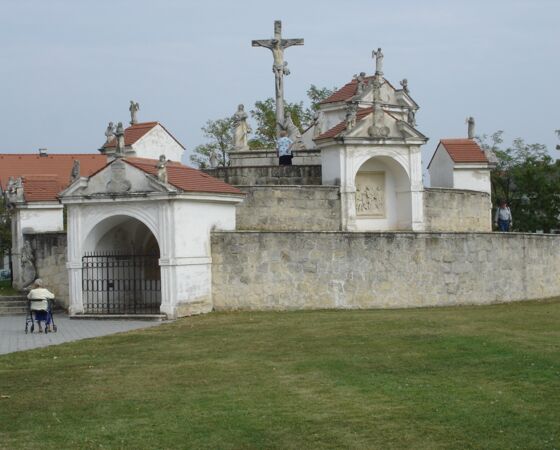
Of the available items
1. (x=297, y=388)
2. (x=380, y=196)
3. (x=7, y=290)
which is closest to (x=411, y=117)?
(x=380, y=196)

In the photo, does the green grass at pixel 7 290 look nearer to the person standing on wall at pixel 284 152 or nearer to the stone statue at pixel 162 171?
the stone statue at pixel 162 171

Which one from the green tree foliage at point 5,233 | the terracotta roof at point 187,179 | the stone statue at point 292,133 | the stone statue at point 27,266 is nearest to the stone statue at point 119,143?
the terracotta roof at point 187,179

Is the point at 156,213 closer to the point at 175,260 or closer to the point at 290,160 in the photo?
the point at 175,260

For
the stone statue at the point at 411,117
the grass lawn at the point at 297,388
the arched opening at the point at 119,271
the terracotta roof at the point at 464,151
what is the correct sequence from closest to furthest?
the grass lawn at the point at 297,388 < the arched opening at the point at 119,271 < the terracotta roof at the point at 464,151 < the stone statue at the point at 411,117

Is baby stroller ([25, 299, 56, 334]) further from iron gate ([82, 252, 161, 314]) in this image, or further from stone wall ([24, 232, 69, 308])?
stone wall ([24, 232, 69, 308])

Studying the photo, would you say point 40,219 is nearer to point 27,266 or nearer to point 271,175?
point 27,266

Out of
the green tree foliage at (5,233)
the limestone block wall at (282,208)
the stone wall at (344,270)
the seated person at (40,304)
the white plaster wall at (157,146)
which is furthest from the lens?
the green tree foliage at (5,233)

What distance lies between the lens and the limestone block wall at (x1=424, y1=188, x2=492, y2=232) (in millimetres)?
33688

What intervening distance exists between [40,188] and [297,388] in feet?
70.3

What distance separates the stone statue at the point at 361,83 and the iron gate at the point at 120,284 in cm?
1227

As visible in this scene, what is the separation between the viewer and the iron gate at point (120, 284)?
93.8ft

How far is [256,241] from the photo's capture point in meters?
27.8

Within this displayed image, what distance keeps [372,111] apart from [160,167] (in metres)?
8.21

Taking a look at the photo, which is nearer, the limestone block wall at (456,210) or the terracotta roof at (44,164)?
the limestone block wall at (456,210)
